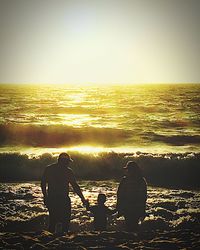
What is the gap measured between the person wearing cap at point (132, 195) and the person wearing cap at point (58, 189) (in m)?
1.05

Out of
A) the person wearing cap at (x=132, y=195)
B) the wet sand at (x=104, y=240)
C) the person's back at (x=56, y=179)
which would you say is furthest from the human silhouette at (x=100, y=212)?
the person's back at (x=56, y=179)

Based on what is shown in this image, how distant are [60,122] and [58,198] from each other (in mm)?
28288

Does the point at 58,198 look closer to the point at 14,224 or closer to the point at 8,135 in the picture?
the point at 14,224

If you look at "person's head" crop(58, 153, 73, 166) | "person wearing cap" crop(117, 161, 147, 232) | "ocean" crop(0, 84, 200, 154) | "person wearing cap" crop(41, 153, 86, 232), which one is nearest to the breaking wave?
"ocean" crop(0, 84, 200, 154)

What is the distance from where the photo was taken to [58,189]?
6.07m

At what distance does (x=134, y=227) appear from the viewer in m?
6.38

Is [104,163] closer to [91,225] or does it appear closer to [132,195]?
[91,225]

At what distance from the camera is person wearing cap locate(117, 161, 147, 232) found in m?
6.23

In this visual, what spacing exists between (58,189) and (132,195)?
1.38 meters

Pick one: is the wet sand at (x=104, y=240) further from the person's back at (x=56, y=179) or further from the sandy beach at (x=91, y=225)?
the person's back at (x=56, y=179)

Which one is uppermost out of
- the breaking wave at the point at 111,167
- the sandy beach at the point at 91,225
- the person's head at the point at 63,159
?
the person's head at the point at 63,159

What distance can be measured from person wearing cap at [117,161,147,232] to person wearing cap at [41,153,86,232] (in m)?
1.05

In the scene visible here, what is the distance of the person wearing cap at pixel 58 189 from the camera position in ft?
19.7

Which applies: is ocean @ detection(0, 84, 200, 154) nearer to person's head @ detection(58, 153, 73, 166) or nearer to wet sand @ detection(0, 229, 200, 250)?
person's head @ detection(58, 153, 73, 166)
